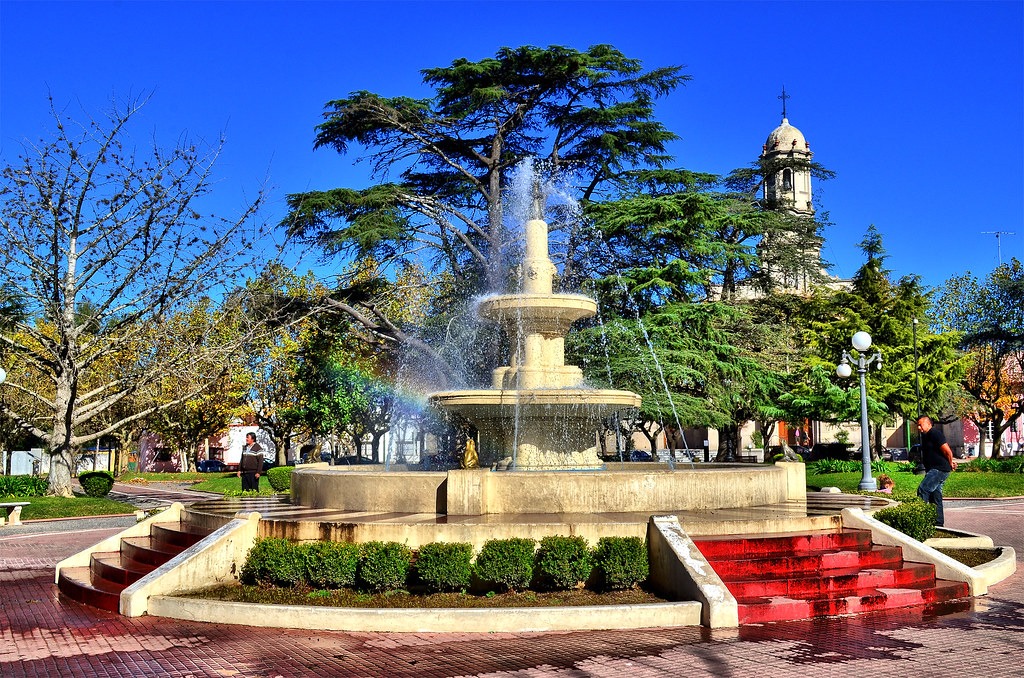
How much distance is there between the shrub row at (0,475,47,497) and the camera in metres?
24.5

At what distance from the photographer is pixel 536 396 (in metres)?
13.7

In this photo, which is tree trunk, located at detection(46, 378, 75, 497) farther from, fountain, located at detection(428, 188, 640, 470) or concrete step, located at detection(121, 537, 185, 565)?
fountain, located at detection(428, 188, 640, 470)

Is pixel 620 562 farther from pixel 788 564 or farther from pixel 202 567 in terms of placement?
pixel 202 567

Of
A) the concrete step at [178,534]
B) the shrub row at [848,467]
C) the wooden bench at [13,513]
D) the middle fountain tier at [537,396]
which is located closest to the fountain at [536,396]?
the middle fountain tier at [537,396]

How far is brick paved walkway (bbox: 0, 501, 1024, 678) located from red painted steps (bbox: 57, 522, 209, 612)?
1.06 metres

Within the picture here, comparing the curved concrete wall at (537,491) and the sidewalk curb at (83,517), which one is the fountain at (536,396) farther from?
the sidewalk curb at (83,517)

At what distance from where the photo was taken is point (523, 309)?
50.4 feet

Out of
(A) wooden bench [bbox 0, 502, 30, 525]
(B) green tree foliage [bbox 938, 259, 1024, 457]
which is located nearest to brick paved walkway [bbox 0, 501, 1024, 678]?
(A) wooden bench [bbox 0, 502, 30, 525]

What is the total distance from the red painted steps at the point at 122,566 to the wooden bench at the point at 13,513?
9426 millimetres

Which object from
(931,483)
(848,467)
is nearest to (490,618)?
(931,483)

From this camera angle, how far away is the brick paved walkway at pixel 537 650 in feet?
23.5

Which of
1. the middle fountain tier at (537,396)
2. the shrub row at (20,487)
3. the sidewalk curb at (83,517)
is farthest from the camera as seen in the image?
the shrub row at (20,487)

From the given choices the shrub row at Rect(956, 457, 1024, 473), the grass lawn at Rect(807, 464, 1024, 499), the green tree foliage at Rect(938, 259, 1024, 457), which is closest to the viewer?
the grass lawn at Rect(807, 464, 1024, 499)

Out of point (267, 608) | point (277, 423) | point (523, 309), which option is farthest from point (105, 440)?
point (267, 608)
